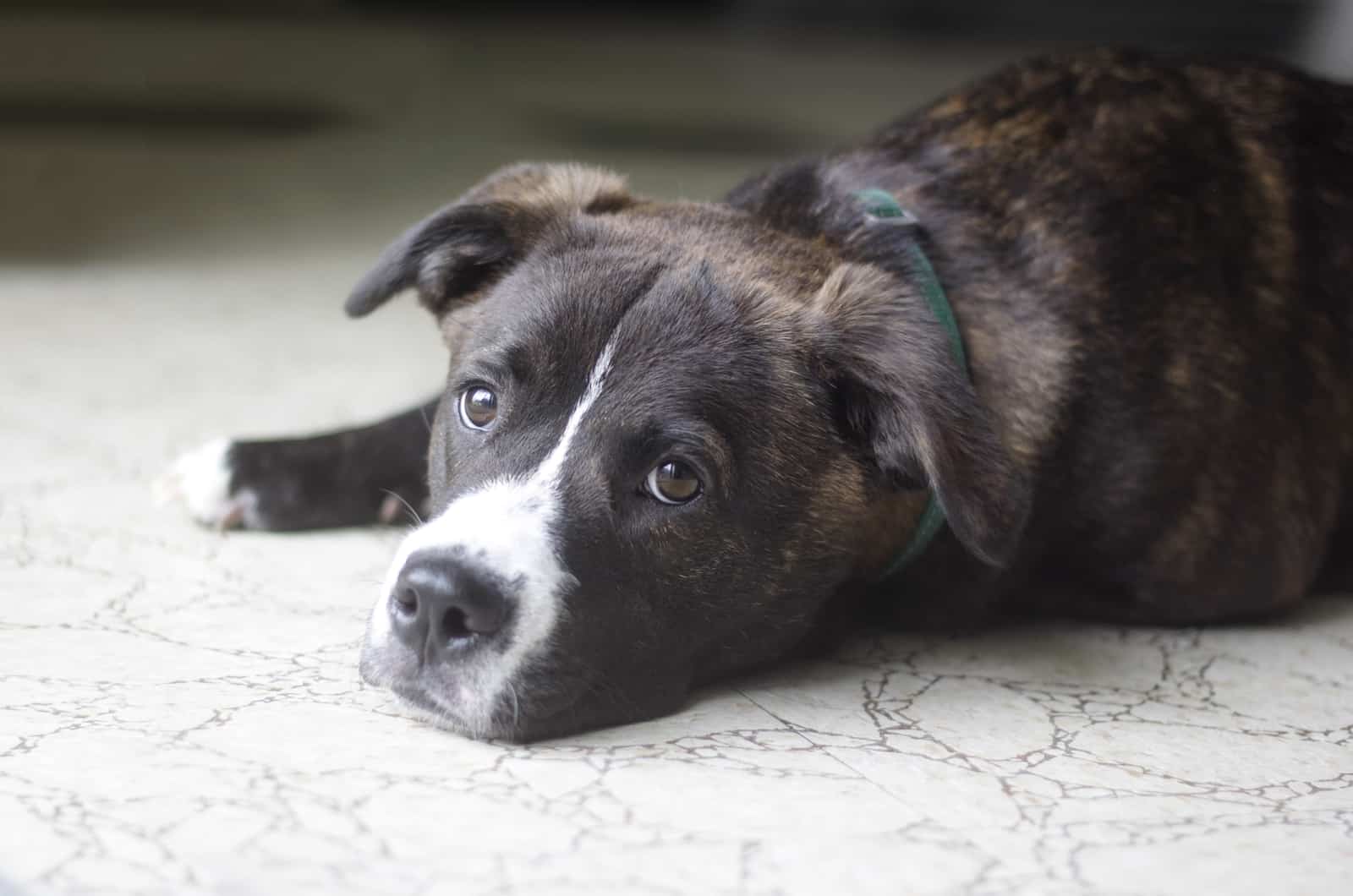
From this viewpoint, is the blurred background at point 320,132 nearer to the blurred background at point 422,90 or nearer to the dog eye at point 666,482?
the blurred background at point 422,90

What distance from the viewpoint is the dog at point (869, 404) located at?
230 centimetres

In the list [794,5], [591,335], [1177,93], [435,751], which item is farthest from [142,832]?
[794,5]

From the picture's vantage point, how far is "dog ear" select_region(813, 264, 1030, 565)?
235cm

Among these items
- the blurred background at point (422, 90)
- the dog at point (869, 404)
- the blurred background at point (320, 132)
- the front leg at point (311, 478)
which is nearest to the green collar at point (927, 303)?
the dog at point (869, 404)

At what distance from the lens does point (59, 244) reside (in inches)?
189

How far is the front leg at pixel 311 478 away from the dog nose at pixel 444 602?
0.86m

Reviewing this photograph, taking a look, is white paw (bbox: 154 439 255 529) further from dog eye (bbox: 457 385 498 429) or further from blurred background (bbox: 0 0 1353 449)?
dog eye (bbox: 457 385 498 429)

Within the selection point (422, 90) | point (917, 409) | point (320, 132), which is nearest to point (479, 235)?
point (917, 409)

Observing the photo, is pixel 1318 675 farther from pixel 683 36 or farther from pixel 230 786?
pixel 683 36

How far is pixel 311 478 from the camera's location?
3.08 metres

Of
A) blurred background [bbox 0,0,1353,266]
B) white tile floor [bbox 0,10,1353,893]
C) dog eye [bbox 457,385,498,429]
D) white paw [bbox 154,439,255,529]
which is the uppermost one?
blurred background [bbox 0,0,1353,266]

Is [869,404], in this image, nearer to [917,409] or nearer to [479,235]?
[917,409]

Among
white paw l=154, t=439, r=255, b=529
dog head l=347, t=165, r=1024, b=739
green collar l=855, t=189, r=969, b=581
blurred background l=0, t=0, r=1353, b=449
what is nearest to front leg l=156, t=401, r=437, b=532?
white paw l=154, t=439, r=255, b=529

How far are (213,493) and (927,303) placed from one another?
4.45 feet
